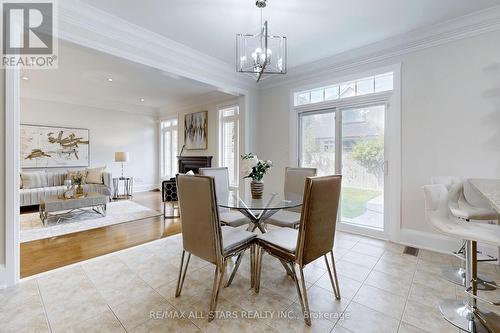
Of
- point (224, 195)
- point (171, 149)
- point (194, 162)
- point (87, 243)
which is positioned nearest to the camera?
point (224, 195)

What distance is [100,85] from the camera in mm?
5234

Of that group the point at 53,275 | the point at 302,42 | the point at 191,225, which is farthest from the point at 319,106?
the point at 53,275

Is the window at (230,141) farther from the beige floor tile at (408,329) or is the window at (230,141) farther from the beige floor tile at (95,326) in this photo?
the beige floor tile at (408,329)

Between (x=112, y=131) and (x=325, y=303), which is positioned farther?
(x=112, y=131)

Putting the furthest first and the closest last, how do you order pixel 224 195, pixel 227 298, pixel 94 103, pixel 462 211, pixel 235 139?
pixel 94 103
pixel 235 139
pixel 224 195
pixel 462 211
pixel 227 298

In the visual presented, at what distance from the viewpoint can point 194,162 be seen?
6293mm

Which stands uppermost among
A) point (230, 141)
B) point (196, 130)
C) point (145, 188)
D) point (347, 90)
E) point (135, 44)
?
point (135, 44)

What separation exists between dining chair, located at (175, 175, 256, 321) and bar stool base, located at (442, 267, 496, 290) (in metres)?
2.08

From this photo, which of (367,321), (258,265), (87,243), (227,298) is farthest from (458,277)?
(87,243)

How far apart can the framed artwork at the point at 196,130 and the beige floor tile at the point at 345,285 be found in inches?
185

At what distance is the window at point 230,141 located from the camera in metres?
5.47

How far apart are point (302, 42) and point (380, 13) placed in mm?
977

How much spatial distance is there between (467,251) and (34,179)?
7.49 m

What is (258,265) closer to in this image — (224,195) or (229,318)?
(229,318)
